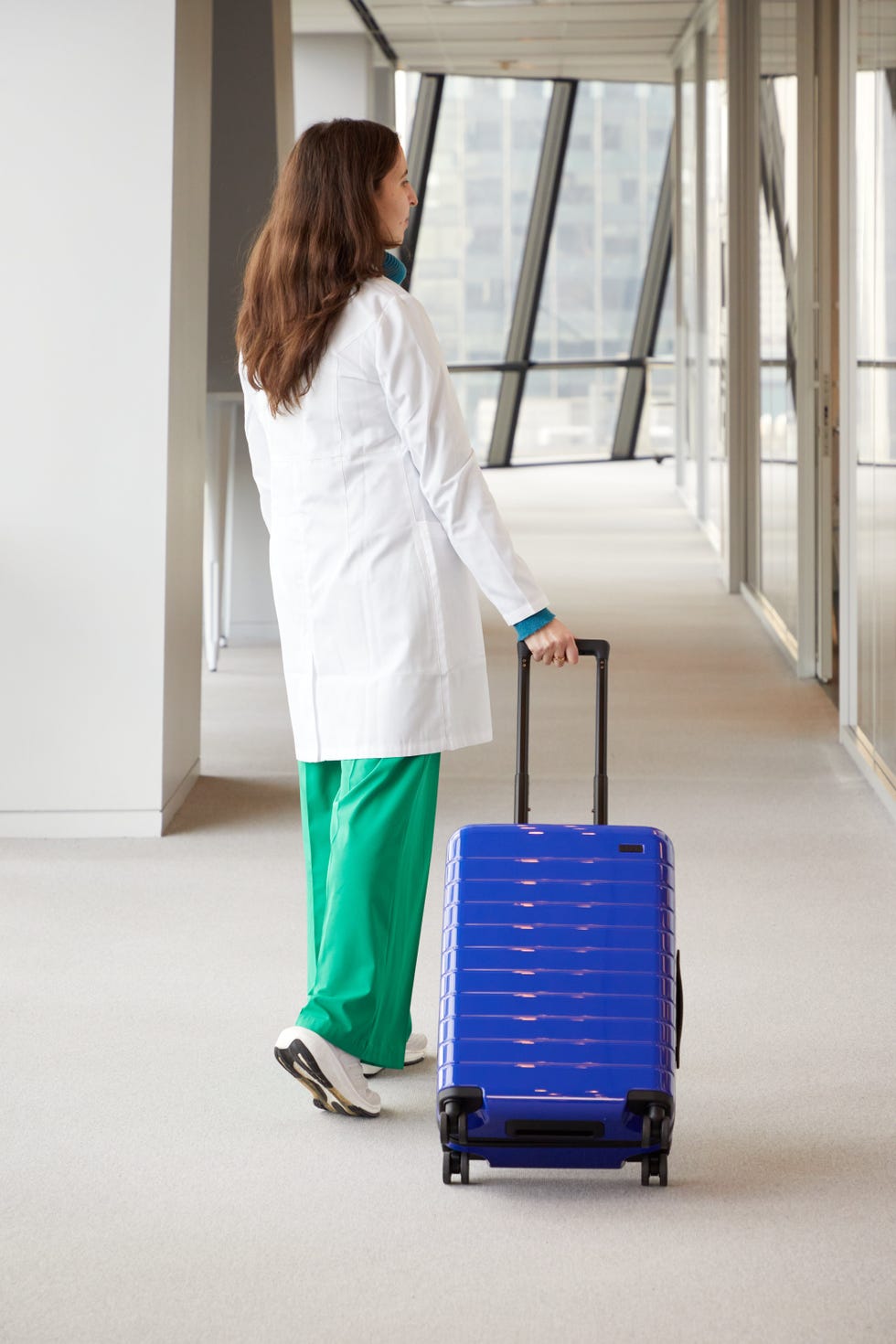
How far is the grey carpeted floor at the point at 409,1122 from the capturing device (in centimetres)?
205

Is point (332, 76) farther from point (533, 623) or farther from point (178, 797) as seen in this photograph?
point (533, 623)

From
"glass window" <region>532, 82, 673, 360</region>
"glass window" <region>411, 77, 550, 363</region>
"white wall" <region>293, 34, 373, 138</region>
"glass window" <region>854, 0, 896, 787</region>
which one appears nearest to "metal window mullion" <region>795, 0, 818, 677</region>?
"glass window" <region>854, 0, 896, 787</region>

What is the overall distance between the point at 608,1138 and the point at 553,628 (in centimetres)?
71

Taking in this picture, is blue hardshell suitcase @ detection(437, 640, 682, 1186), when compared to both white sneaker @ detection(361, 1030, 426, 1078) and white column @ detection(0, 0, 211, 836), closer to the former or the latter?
white sneaker @ detection(361, 1030, 426, 1078)

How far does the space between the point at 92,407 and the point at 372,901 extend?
2.05 meters

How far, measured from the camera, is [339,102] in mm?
12898

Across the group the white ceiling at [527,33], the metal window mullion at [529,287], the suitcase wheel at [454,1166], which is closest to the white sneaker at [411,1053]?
the suitcase wheel at [454,1166]

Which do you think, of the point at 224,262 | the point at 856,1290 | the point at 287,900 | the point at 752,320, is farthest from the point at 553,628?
the point at 752,320

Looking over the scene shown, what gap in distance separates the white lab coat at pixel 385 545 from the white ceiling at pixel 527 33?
9787 millimetres

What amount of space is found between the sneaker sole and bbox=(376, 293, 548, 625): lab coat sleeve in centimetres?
70

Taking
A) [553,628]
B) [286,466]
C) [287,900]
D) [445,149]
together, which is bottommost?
[287,900]

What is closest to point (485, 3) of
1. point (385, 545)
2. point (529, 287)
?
point (529, 287)

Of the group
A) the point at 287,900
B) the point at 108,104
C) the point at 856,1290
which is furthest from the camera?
the point at 108,104

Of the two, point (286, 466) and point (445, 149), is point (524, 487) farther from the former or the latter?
point (286, 466)
